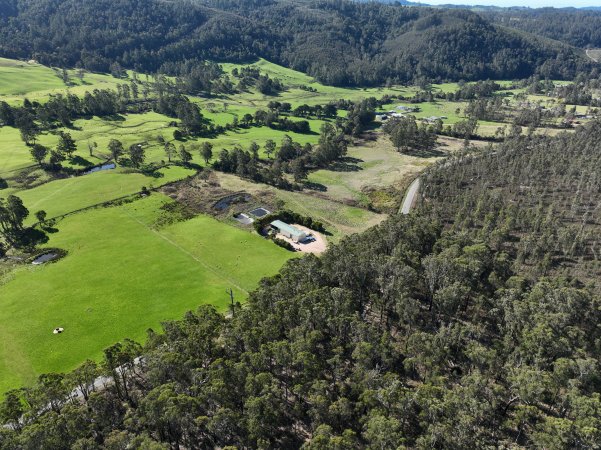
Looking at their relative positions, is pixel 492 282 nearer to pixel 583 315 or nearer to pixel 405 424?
pixel 583 315

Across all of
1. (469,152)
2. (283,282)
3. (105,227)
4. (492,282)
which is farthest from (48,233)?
(469,152)

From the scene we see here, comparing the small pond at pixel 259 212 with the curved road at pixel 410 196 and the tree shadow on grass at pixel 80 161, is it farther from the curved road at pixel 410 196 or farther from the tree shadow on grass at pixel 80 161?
the tree shadow on grass at pixel 80 161

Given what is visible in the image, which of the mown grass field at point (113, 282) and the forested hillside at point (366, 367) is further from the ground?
the forested hillside at point (366, 367)

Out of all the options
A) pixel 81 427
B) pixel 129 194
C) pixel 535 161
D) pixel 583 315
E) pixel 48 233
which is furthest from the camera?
pixel 535 161

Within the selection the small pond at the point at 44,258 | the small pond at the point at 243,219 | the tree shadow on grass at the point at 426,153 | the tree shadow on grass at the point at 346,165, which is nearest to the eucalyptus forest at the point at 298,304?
the small pond at the point at 44,258

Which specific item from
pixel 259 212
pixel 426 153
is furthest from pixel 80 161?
pixel 426 153

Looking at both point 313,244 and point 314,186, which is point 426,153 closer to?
point 314,186

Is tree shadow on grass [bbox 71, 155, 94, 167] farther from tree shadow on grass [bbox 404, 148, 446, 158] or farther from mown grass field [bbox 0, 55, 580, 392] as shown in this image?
tree shadow on grass [bbox 404, 148, 446, 158]
